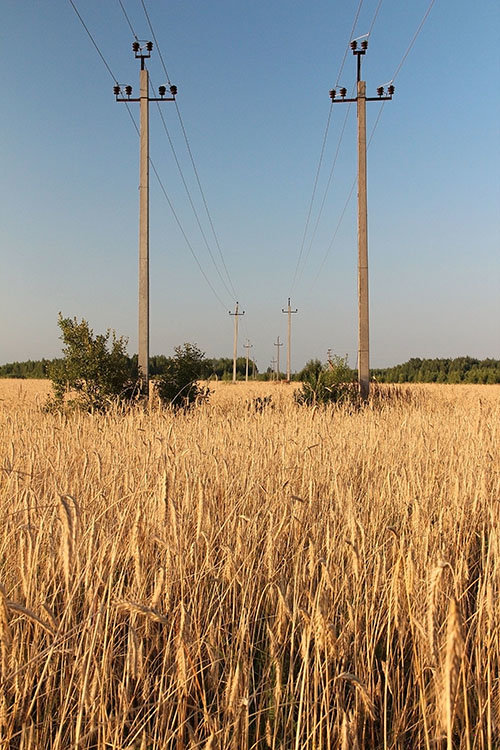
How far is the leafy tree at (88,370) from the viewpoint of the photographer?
11977 mm

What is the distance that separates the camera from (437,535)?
3264 millimetres

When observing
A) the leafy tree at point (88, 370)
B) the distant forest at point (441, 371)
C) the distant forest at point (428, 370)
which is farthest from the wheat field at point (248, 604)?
the distant forest at point (441, 371)

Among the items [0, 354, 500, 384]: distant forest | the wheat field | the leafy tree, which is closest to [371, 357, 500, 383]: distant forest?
[0, 354, 500, 384]: distant forest

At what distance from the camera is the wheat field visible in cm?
168

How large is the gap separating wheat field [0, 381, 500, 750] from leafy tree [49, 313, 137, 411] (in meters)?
5.77

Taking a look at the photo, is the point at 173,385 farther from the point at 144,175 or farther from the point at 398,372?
the point at 398,372

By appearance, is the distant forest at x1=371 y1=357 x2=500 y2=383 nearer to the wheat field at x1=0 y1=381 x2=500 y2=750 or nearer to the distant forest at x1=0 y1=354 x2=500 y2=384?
the distant forest at x1=0 y1=354 x2=500 y2=384

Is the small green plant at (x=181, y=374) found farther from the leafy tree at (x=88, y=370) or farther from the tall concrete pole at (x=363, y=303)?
the tall concrete pole at (x=363, y=303)

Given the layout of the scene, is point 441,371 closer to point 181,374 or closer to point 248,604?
point 181,374

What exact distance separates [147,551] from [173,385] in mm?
10890

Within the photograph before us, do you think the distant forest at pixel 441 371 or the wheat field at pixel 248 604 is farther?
the distant forest at pixel 441 371

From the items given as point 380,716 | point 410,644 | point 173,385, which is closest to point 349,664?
point 380,716

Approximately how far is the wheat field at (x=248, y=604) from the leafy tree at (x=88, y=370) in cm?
577

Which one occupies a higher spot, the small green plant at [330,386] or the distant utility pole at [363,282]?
the distant utility pole at [363,282]
